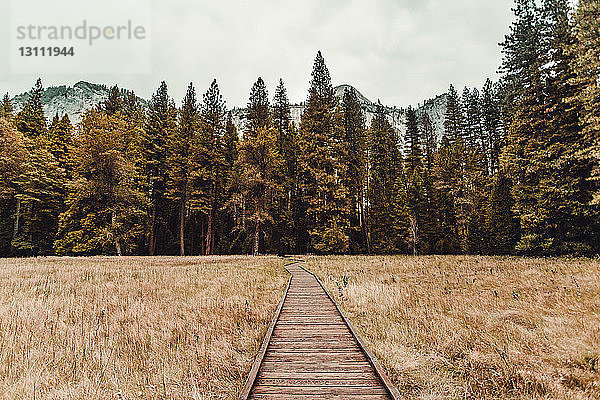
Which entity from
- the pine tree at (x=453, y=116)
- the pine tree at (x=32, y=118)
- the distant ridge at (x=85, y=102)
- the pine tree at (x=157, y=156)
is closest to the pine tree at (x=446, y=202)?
the pine tree at (x=453, y=116)

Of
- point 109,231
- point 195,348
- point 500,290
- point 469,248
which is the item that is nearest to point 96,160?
point 109,231

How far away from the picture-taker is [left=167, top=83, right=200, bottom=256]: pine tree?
3431 centimetres

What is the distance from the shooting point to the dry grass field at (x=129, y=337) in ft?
16.0

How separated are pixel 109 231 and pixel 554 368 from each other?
1327 inches

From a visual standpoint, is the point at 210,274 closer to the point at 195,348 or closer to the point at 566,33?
the point at 195,348

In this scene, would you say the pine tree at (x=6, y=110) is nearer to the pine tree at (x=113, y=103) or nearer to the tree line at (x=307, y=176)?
the tree line at (x=307, y=176)

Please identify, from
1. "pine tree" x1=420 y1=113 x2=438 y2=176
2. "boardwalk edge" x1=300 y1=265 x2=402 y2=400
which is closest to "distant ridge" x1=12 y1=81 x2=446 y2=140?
"pine tree" x1=420 y1=113 x2=438 y2=176

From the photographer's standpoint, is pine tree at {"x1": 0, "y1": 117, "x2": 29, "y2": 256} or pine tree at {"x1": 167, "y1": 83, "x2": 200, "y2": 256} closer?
pine tree at {"x1": 0, "y1": 117, "x2": 29, "y2": 256}

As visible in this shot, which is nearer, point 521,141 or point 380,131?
point 521,141

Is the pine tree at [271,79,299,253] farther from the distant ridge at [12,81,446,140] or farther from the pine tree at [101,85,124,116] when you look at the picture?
the distant ridge at [12,81,446,140]

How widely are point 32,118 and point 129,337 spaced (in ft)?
157

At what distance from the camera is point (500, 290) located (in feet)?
35.4

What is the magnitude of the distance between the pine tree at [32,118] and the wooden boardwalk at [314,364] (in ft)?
153

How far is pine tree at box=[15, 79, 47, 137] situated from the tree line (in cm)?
20
